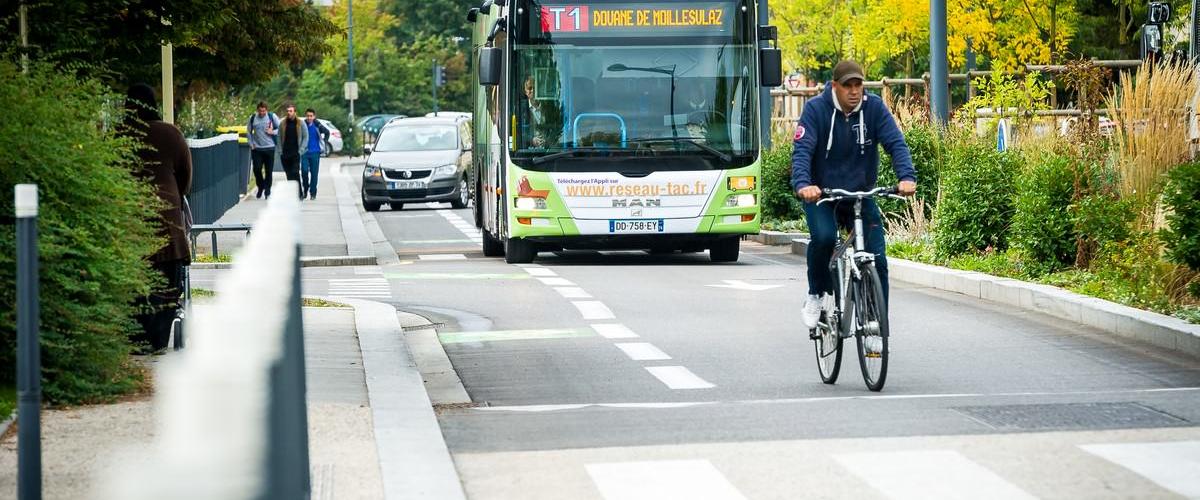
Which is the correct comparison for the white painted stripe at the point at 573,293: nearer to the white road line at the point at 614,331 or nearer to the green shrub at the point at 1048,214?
the white road line at the point at 614,331

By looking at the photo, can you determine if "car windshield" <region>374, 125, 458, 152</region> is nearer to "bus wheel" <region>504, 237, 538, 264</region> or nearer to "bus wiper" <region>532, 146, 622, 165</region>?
"bus wheel" <region>504, 237, 538, 264</region>

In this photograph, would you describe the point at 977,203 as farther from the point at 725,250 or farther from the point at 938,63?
the point at 938,63

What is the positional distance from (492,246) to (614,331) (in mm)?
9465

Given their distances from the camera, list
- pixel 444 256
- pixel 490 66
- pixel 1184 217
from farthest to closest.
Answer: pixel 444 256, pixel 490 66, pixel 1184 217

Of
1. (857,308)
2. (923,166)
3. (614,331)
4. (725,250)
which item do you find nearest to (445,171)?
(923,166)

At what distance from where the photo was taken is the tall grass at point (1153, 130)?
13812mm

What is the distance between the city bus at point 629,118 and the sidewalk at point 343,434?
786cm

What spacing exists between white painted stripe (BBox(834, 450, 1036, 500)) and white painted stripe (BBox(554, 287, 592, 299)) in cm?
854

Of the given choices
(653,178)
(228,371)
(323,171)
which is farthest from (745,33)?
(323,171)

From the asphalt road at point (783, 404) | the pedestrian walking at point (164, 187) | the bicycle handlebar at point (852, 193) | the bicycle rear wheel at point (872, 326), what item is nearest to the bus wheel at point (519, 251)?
the asphalt road at point (783, 404)

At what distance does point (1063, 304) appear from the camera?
1320 centimetres

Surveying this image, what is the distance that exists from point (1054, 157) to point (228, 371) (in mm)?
13545

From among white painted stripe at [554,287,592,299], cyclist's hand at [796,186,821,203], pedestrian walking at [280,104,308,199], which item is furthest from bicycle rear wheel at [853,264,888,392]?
pedestrian walking at [280,104,308,199]

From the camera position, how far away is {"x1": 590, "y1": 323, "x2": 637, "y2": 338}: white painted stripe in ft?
40.9
